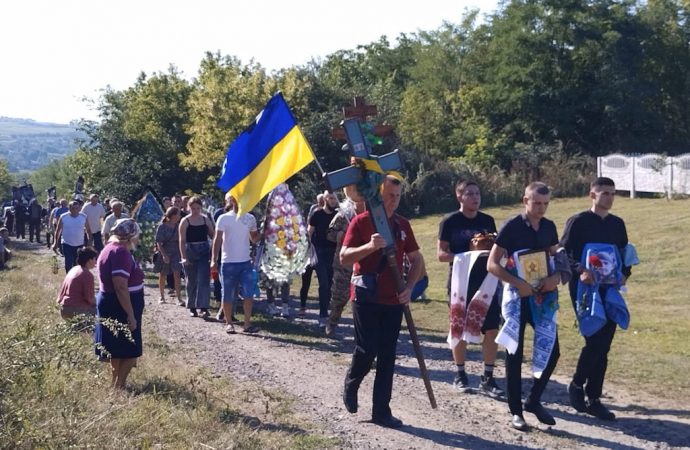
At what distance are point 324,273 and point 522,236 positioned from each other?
528 centimetres

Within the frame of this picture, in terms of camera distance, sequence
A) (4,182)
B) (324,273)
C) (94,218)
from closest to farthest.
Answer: (324,273), (94,218), (4,182)

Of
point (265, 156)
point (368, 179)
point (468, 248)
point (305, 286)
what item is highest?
point (265, 156)

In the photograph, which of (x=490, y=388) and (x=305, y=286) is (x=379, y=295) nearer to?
(x=490, y=388)

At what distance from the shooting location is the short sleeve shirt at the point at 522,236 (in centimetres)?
700

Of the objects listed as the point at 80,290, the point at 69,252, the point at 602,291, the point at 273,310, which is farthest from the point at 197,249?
the point at 602,291

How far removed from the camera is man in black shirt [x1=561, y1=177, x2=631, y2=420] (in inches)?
290

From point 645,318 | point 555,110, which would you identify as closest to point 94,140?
point 555,110

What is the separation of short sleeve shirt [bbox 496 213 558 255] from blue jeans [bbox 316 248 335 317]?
200 inches

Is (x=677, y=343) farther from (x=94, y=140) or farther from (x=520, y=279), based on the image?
(x=94, y=140)

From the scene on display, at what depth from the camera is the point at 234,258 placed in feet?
37.3

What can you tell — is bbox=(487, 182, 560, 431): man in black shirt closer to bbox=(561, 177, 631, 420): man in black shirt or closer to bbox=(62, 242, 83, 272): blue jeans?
bbox=(561, 177, 631, 420): man in black shirt

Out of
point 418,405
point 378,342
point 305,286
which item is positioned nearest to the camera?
point 378,342

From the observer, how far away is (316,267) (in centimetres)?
1204

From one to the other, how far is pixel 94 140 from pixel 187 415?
2766 centimetres
